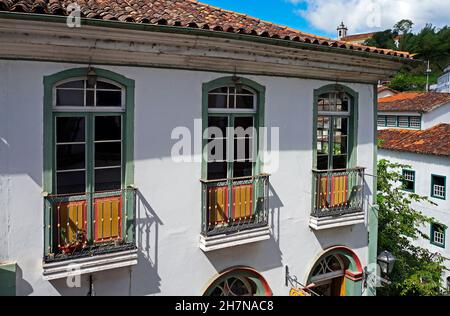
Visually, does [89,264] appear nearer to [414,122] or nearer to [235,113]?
[235,113]

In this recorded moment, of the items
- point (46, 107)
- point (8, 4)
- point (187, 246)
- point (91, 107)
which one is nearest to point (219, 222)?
point (187, 246)

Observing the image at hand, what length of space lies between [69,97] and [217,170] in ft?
8.84

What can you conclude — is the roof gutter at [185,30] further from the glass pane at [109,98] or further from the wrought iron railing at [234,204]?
the wrought iron railing at [234,204]

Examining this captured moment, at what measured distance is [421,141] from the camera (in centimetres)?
2128

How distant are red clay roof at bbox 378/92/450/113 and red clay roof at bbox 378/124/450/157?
51.4 inches

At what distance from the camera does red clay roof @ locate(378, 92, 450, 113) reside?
23.0 metres

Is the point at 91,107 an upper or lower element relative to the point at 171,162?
upper

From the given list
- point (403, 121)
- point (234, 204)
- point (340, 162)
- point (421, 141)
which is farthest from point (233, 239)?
point (403, 121)

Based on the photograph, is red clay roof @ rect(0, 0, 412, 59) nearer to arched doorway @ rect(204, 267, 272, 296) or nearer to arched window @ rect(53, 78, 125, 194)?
arched window @ rect(53, 78, 125, 194)

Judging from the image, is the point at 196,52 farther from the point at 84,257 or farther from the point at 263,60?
the point at 84,257

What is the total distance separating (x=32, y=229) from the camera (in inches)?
219

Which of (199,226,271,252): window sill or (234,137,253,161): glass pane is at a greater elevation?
(234,137,253,161): glass pane

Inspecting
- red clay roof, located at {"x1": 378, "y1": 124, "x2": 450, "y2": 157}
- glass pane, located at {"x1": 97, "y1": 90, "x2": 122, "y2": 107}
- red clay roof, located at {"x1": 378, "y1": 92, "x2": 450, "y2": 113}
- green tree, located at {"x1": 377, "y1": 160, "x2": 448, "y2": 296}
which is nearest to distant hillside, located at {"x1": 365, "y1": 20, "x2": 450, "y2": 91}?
red clay roof, located at {"x1": 378, "y1": 92, "x2": 450, "y2": 113}
